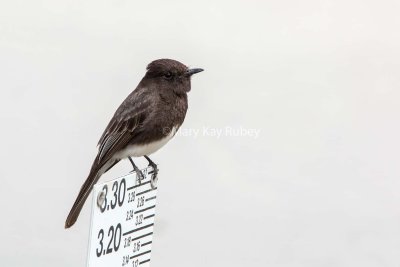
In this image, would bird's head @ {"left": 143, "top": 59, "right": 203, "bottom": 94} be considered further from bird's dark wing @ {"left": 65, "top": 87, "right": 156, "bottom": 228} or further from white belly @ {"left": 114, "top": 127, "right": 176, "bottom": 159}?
white belly @ {"left": 114, "top": 127, "right": 176, "bottom": 159}

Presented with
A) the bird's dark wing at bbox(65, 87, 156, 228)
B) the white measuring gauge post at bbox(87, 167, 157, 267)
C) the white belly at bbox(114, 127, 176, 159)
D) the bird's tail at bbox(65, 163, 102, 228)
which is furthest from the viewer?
the white belly at bbox(114, 127, 176, 159)

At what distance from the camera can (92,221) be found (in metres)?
7.32

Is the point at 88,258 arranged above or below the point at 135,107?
below

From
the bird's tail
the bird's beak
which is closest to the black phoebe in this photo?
the bird's beak

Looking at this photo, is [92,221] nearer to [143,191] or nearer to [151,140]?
[143,191]

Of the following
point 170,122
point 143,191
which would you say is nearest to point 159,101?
point 170,122

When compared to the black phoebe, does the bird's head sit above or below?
above

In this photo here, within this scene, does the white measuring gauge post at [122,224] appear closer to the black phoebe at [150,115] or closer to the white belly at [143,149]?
the black phoebe at [150,115]

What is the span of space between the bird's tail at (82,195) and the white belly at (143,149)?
60 cm

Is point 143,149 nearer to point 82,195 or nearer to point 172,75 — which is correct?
point 172,75

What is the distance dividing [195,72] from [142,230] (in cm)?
369

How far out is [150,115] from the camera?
35.6ft

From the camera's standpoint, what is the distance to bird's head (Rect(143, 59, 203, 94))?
436 inches

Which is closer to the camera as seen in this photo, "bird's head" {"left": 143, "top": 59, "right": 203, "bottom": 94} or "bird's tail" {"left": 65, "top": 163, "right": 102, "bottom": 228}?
"bird's tail" {"left": 65, "top": 163, "right": 102, "bottom": 228}
